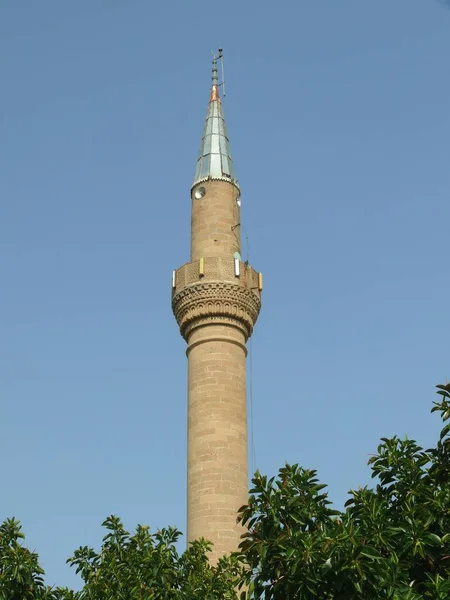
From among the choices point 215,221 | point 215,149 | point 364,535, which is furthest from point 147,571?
point 215,149

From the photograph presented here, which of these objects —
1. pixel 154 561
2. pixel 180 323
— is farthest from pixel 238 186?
pixel 154 561

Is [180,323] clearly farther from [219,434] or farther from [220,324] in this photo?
[219,434]

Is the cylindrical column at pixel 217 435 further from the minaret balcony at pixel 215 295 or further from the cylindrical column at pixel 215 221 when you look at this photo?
the cylindrical column at pixel 215 221

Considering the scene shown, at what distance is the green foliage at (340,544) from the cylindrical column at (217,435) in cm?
533

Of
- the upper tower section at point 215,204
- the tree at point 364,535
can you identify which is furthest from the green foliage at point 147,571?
the upper tower section at point 215,204

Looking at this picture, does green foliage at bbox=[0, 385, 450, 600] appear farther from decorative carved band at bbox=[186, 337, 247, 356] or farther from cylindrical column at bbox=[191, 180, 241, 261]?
cylindrical column at bbox=[191, 180, 241, 261]

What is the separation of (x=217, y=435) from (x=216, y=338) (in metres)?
2.63

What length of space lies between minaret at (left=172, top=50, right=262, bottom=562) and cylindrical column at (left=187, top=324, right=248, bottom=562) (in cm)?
2

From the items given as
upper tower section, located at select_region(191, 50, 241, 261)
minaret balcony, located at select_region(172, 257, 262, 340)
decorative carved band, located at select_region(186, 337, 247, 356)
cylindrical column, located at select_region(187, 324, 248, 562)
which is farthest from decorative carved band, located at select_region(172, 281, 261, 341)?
upper tower section, located at select_region(191, 50, 241, 261)

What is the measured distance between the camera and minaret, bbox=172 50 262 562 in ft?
75.1

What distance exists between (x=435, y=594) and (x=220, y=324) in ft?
42.7

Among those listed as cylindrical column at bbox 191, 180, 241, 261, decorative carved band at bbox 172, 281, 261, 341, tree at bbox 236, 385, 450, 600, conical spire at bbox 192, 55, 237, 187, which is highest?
conical spire at bbox 192, 55, 237, 187

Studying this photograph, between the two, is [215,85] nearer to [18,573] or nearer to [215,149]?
[215,149]

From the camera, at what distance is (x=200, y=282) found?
25688 mm
